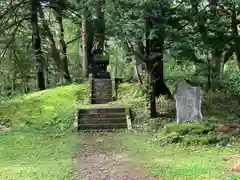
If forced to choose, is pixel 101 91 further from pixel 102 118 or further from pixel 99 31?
pixel 99 31

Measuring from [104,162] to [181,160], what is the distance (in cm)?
188

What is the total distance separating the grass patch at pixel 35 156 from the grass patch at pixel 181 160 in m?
1.81

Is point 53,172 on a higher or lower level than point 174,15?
lower

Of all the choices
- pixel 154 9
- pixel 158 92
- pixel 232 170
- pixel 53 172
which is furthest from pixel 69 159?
pixel 158 92

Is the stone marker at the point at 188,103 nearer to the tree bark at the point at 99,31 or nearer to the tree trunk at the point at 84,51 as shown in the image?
the tree trunk at the point at 84,51

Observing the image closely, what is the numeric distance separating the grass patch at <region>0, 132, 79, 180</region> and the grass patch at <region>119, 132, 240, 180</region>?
5.95 feet

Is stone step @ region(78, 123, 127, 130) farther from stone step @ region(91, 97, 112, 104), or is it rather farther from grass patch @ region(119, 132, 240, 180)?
stone step @ region(91, 97, 112, 104)

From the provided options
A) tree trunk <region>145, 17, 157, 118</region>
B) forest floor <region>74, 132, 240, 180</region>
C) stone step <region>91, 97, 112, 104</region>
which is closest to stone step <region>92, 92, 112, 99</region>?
stone step <region>91, 97, 112, 104</region>

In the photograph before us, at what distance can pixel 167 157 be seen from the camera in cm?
930

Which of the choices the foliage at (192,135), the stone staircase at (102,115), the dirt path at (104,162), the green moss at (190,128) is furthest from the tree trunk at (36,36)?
the green moss at (190,128)

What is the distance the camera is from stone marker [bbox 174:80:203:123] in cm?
1176

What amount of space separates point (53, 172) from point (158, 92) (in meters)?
7.75

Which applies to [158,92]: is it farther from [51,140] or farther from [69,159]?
[69,159]

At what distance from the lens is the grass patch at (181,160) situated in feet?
25.4
